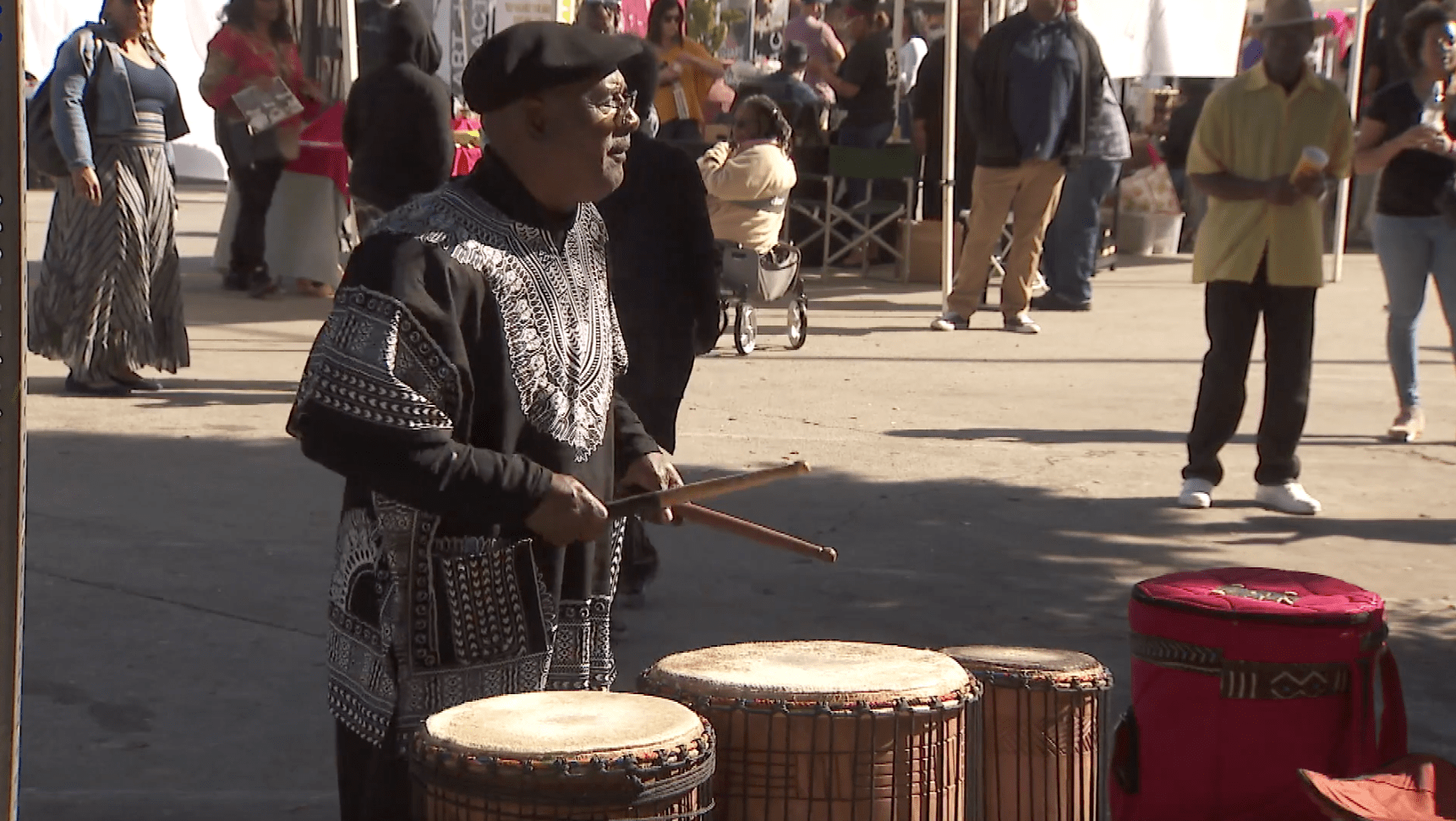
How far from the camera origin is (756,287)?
1152 cm

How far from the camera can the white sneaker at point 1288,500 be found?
7.98 metres

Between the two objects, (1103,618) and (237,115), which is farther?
(237,115)

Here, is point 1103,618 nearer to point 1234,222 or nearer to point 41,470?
point 1234,222

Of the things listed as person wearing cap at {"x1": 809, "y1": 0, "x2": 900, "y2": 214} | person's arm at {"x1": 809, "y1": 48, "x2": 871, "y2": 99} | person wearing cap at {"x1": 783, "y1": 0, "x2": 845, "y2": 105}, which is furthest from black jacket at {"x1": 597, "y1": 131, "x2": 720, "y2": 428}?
person wearing cap at {"x1": 783, "y1": 0, "x2": 845, "y2": 105}

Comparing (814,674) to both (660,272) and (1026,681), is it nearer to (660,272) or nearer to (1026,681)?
(1026,681)

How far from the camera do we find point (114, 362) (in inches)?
390

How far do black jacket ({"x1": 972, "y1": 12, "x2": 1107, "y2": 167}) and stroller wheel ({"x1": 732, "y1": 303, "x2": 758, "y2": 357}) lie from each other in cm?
211

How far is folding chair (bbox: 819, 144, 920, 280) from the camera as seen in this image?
15.0m

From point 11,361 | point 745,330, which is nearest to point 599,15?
point 745,330

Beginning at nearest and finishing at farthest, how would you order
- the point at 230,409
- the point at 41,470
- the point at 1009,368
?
1. the point at 41,470
2. the point at 230,409
3. the point at 1009,368

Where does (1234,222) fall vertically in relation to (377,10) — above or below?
below

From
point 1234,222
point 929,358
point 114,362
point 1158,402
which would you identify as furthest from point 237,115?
point 1234,222

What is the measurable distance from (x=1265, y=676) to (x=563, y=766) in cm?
178

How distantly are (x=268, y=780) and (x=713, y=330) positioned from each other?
6.54 feet
